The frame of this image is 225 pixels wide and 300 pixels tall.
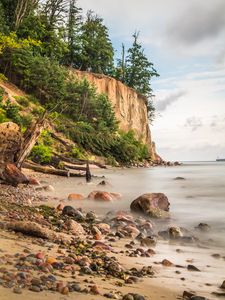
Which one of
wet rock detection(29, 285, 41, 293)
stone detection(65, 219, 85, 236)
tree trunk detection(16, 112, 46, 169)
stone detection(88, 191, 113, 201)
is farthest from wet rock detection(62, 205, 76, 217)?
wet rock detection(29, 285, 41, 293)

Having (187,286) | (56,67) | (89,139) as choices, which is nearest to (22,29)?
(56,67)

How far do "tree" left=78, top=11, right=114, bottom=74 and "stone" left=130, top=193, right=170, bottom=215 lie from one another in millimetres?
44266

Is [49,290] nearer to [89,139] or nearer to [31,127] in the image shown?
[31,127]

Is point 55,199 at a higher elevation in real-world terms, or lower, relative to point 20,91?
lower

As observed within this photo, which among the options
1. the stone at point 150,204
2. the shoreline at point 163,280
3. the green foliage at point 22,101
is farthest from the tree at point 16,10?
the shoreline at point 163,280

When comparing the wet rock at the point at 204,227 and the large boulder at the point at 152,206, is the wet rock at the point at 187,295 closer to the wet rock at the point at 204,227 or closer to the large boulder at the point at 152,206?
the wet rock at the point at 204,227

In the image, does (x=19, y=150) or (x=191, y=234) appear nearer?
(x=191, y=234)

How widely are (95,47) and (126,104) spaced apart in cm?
970

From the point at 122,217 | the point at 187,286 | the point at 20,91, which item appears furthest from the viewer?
the point at 20,91

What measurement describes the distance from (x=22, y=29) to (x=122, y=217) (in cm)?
3452

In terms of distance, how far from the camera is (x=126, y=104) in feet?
181

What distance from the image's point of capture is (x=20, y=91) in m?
33.8

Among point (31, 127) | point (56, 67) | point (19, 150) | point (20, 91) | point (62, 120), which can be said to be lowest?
point (19, 150)

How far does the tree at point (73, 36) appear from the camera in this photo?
49.5 m
